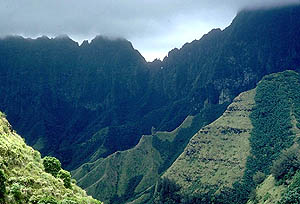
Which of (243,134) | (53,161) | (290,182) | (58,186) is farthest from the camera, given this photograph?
(243,134)

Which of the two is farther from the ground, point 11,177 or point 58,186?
point 11,177

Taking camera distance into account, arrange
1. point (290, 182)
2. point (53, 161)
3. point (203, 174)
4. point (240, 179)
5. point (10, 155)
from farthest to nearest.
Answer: point (203, 174), point (240, 179), point (290, 182), point (53, 161), point (10, 155)

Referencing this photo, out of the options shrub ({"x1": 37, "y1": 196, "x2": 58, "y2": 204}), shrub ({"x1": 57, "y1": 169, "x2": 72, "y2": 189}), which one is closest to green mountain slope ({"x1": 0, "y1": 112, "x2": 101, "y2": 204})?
shrub ({"x1": 37, "y1": 196, "x2": 58, "y2": 204})

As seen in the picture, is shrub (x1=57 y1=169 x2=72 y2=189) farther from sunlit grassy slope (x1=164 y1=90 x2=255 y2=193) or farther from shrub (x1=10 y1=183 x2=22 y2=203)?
sunlit grassy slope (x1=164 y1=90 x2=255 y2=193)

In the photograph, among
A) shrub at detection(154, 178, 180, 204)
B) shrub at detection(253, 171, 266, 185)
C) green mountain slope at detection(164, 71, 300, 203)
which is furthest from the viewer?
shrub at detection(154, 178, 180, 204)

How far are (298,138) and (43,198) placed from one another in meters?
159

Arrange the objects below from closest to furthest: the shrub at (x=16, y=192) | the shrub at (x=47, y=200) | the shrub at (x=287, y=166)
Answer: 1. the shrub at (x=16, y=192)
2. the shrub at (x=47, y=200)
3. the shrub at (x=287, y=166)

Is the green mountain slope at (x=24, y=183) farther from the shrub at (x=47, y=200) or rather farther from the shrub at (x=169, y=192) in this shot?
the shrub at (x=169, y=192)

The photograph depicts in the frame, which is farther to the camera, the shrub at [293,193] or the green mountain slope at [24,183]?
the shrub at [293,193]

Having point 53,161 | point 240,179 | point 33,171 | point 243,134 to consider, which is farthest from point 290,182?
point 33,171

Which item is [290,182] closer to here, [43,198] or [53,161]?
[53,161]

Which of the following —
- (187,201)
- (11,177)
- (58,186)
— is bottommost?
(187,201)

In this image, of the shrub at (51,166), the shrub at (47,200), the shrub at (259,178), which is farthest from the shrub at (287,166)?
the shrub at (47,200)

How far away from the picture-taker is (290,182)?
123m
